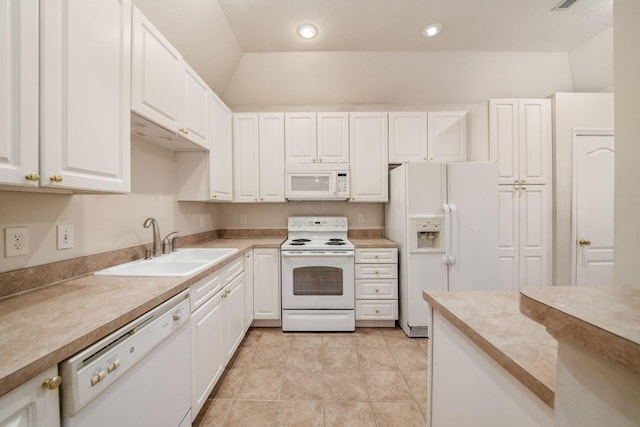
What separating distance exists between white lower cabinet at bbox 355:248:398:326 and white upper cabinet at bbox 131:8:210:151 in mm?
1959

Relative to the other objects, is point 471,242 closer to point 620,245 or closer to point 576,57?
point 620,245

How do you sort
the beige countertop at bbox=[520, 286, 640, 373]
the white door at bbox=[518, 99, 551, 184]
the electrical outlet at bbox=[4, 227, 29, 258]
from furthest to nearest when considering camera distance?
the white door at bbox=[518, 99, 551, 184] < the electrical outlet at bbox=[4, 227, 29, 258] < the beige countertop at bbox=[520, 286, 640, 373]

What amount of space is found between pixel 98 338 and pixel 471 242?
2663mm

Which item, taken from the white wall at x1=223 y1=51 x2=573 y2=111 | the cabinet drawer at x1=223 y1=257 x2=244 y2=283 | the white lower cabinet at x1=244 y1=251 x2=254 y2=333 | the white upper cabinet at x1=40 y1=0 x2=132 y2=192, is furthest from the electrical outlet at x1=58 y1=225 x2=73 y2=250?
the white wall at x1=223 y1=51 x2=573 y2=111

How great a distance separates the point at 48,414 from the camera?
24.1 inches

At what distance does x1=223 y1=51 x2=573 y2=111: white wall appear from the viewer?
2.65 m

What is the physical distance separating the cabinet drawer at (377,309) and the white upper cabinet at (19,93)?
2473 mm

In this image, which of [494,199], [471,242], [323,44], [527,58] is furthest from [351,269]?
[527,58]

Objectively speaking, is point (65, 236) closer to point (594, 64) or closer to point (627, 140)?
point (627, 140)

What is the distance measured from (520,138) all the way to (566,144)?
47 cm

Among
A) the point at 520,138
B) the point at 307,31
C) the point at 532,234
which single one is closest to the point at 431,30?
the point at 307,31

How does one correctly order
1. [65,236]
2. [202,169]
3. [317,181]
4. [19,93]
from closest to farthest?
[19,93] → [65,236] → [202,169] → [317,181]

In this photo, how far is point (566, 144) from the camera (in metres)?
2.50

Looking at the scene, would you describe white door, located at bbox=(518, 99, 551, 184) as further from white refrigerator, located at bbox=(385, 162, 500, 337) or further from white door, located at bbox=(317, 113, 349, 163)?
white door, located at bbox=(317, 113, 349, 163)
